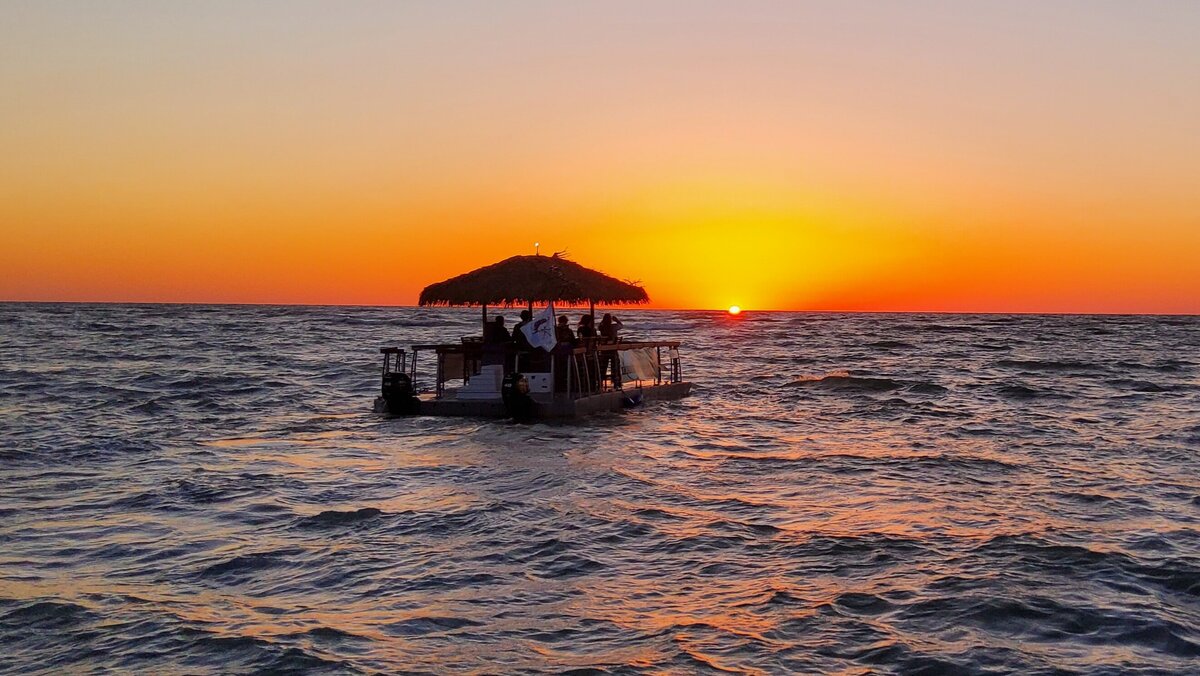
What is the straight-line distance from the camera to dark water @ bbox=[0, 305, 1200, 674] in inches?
289

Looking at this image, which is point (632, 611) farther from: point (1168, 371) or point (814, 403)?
point (1168, 371)

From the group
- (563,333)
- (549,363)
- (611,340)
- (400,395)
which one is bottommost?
(400,395)

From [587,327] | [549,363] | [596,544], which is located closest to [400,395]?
[549,363]

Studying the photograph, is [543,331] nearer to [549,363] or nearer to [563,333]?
[549,363]

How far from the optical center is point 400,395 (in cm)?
2184

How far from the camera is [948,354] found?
5997 centimetres

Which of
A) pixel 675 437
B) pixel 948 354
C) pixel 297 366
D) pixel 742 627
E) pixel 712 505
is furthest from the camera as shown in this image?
pixel 948 354

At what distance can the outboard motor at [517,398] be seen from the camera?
20.6 metres

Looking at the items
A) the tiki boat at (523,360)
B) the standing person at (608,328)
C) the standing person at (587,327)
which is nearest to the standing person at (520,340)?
the tiki boat at (523,360)

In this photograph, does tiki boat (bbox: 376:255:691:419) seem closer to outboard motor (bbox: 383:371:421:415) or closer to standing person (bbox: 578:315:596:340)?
outboard motor (bbox: 383:371:421:415)

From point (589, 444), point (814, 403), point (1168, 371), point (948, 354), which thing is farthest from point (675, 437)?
point (948, 354)

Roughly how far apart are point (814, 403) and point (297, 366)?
869 inches

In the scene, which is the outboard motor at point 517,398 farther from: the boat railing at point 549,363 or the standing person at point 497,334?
the standing person at point 497,334

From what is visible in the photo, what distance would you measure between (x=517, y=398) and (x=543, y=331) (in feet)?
5.67
